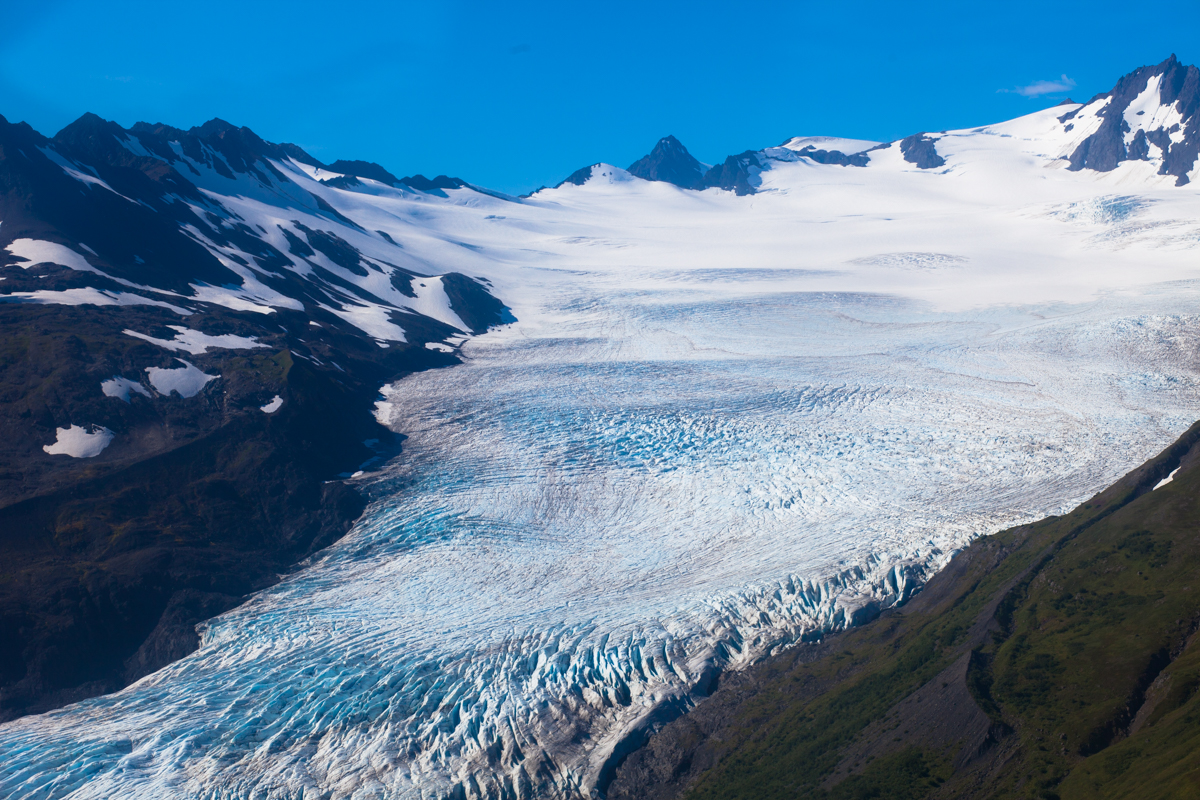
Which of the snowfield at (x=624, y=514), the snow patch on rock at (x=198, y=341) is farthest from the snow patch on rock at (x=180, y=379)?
the snow patch on rock at (x=198, y=341)

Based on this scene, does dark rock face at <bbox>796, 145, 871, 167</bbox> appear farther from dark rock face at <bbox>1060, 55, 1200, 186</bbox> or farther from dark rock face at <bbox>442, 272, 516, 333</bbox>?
dark rock face at <bbox>442, 272, 516, 333</bbox>

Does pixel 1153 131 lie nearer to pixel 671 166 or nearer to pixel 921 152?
pixel 921 152

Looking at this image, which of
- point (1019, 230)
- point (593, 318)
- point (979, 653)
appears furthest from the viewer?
point (1019, 230)

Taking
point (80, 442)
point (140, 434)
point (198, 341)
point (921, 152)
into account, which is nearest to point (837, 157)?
point (921, 152)

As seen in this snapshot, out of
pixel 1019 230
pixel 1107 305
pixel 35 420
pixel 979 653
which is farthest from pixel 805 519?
pixel 1019 230

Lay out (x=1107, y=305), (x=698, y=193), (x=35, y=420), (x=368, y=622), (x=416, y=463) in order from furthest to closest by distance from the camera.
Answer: (x=698, y=193)
(x=1107, y=305)
(x=416, y=463)
(x=35, y=420)
(x=368, y=622)

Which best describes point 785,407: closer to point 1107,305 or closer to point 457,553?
point 457,553
